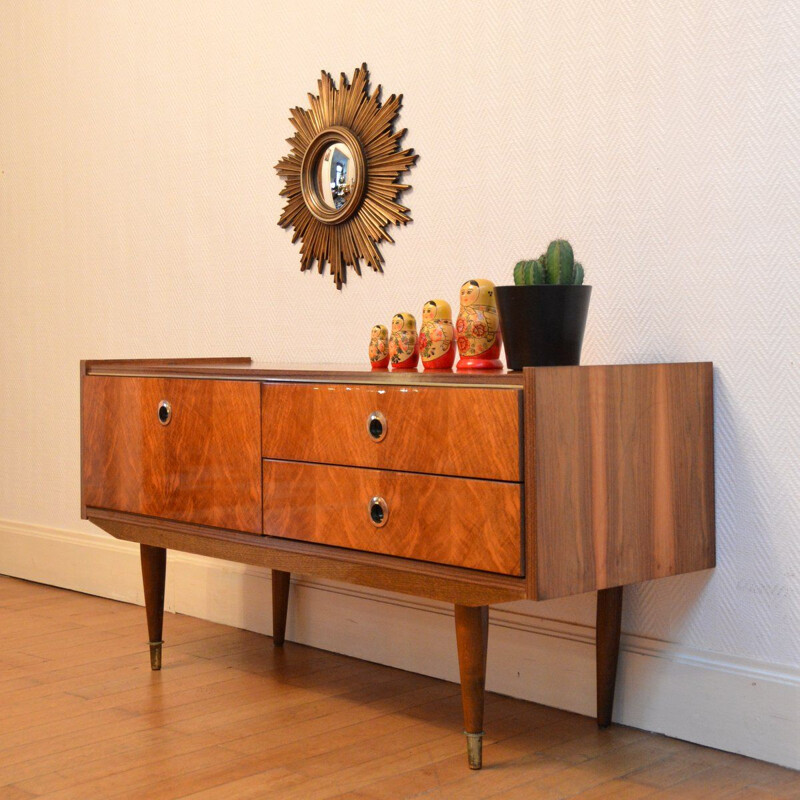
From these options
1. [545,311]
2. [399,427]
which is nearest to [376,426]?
[399,427]

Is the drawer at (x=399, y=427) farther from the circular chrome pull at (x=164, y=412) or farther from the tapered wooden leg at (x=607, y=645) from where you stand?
the tapered wooden leg at (x=607, y=645)

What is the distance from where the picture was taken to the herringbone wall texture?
6.74 ft

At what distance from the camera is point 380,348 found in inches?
89.3

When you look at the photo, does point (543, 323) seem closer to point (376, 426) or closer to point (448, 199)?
point (376, 426)

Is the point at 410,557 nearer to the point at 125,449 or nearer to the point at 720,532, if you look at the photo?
the point at 720,532

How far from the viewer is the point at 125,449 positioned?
261 centimetres

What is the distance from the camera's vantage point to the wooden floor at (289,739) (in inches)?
76.6

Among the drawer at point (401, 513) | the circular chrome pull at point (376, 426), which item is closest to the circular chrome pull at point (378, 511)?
the drawer at point (401, 513)

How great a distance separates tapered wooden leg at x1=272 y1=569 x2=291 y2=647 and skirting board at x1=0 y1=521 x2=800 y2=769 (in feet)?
0.22

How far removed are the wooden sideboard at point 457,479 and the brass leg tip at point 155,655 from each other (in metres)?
0.37

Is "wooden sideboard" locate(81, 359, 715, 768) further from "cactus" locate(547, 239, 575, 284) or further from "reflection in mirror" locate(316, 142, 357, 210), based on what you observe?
"reflection in mirror" locate(316, 142, 357, 210)

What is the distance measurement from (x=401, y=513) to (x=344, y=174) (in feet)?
3.81

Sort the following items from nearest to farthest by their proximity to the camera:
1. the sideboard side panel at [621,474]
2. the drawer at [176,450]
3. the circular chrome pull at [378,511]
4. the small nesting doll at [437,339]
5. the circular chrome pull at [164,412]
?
the sideboard side panel at [621,474], the circular chrome pull at [378,511], the small nesting doll at [437,339], the drawer at [176,450], the circular chrome pull at [164,412]

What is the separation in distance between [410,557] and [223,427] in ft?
1.93
